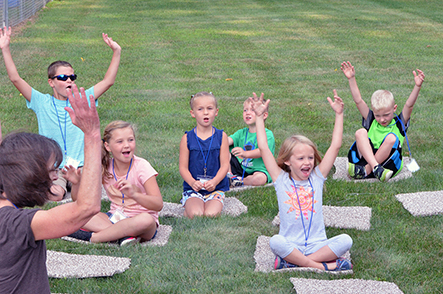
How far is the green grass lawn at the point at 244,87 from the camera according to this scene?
3.84 m

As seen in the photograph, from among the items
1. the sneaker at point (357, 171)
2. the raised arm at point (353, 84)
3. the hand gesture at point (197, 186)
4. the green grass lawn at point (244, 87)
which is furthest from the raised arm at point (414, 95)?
the hand gesture at point (197, 186)

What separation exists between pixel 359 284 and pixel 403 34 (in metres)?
14.0

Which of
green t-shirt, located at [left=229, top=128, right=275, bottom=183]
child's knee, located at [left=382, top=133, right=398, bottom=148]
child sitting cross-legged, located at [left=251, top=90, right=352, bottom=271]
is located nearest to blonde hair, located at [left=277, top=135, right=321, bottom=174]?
child sitting cross-legged, located at [left=251, top=90, right=352, bottom=271]

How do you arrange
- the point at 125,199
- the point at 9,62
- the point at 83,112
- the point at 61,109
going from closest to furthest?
the point at 83,112
the point at 125,199
the point at 9,62
the point at 61,109

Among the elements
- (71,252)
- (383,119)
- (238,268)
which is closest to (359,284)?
(238,268)

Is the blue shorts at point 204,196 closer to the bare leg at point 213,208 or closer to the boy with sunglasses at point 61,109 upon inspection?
the bare leg at point 213,208

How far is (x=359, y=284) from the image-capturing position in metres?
3.51

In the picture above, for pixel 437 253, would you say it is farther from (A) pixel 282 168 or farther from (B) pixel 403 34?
(B) pixel 403 34

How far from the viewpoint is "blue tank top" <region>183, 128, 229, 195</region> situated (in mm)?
5156

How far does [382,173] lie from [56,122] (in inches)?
141

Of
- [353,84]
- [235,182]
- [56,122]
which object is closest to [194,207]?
[235,182]

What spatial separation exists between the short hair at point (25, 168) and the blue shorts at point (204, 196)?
112 inches

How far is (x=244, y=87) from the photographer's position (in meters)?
10.2

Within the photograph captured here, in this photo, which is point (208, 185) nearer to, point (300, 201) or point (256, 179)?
point (256, 179)
